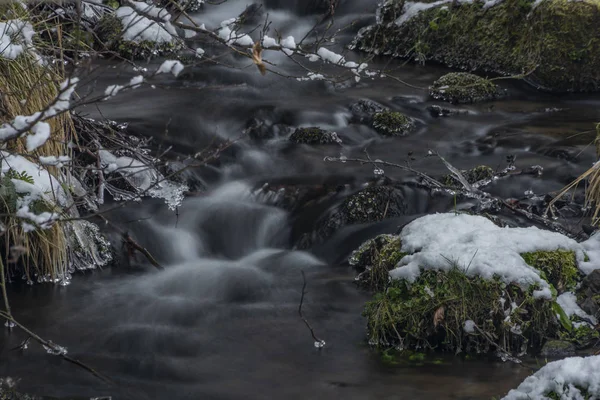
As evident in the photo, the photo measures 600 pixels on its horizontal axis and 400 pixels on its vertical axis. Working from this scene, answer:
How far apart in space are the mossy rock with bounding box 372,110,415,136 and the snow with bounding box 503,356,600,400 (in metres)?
6.72

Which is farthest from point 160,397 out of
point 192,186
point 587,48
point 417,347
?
point 587,48

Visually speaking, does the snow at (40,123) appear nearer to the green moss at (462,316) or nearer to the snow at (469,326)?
the green moss at (462,316)

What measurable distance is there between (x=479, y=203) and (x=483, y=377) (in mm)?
2751

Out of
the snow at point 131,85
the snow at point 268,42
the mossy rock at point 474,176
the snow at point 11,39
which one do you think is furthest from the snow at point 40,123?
the mossy rock at point 474,176

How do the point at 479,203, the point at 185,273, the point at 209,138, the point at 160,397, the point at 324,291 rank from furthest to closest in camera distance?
the point at 209,138, the point at 479,203, the point at 185,273, the point at 324,291, the point at 160,397

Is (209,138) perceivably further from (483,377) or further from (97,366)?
(483,377)

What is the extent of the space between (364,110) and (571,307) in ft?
18.5

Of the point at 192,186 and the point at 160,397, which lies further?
the point at 192,186

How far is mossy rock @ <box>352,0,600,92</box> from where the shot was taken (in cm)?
1178

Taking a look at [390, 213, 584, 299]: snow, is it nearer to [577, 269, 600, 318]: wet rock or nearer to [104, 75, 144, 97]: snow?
[577, 269, 600, 318]: wet rock

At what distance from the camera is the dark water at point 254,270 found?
15.2 ft

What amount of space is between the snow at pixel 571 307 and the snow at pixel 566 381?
1975 mm

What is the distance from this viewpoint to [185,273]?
6457 mm

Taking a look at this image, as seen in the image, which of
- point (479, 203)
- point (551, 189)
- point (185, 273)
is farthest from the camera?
point (551, 189)
